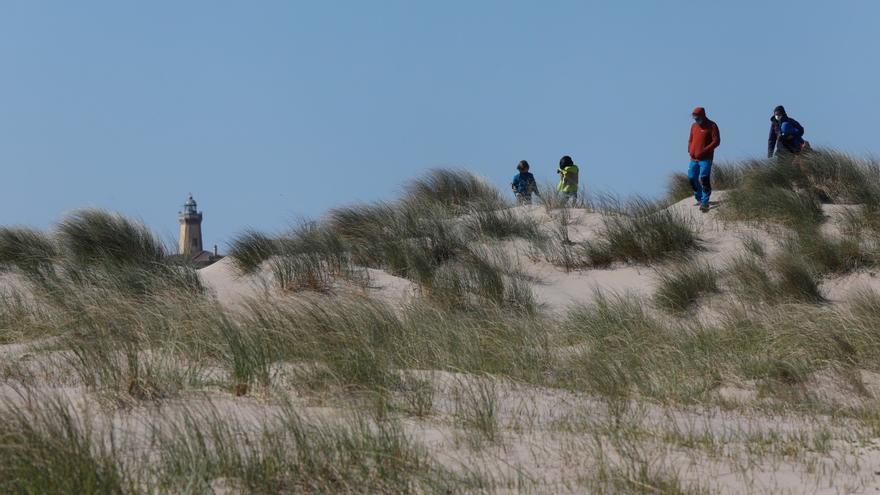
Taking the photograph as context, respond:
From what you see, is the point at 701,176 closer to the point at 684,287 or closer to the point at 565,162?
the point at 565,162

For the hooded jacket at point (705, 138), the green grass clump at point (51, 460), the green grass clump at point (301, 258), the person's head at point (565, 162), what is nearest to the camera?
the green grass clump at point (51, 460)

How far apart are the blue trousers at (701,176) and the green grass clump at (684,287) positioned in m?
2.81

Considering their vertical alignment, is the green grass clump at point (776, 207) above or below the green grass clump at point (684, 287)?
above

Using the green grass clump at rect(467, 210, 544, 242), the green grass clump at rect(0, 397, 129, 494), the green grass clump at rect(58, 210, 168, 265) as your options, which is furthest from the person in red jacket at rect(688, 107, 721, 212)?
the green grass clump at rect(0, 397, 129, 494)

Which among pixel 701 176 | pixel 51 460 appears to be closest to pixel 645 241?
pixel 701 176

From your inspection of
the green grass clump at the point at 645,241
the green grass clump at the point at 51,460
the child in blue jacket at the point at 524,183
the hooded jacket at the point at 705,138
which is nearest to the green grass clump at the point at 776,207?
the hooded jacket at the point at 705,138

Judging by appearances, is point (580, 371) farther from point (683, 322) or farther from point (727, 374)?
point (683, 322)

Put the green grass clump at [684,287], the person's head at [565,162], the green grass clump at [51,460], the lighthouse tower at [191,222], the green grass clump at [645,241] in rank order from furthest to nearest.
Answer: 1. the lighthouse tower at [191,222]
2. the person's head at [565,162]
3. the green grass clump at [645,241]
4. the green grass clump at [684,287]
5. the green grass clump at [51,460]

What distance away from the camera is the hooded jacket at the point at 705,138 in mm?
14289

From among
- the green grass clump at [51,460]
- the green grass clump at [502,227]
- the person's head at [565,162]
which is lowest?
the green grass clump at [51,460]

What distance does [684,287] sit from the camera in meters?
11.4

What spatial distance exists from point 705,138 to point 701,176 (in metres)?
0.53

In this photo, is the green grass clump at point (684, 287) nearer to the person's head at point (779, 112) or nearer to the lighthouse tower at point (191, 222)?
the person's head at point (779, 112)

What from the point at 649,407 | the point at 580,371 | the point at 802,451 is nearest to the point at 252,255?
the point at 580,371
